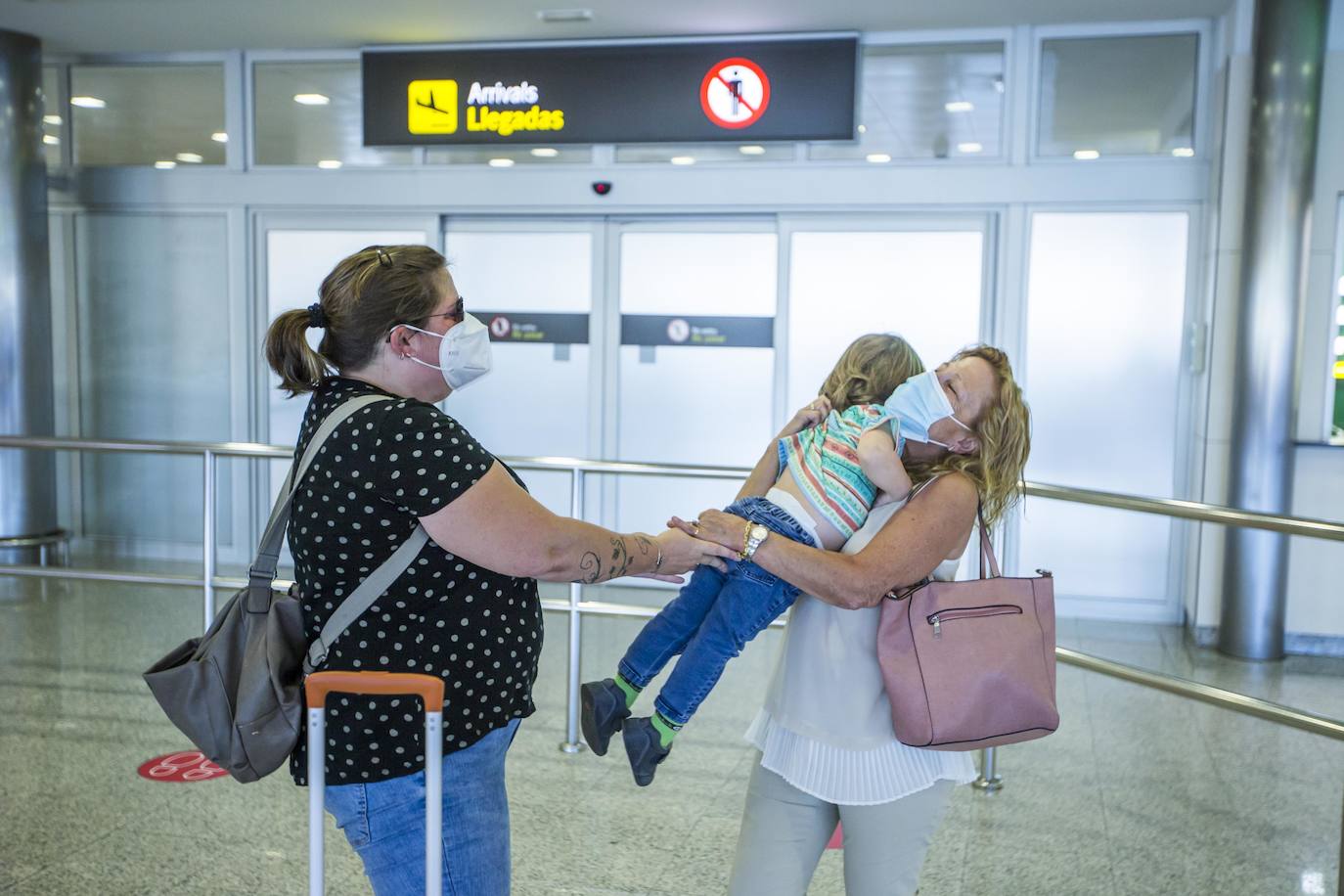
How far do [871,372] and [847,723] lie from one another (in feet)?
2.11

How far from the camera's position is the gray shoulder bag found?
5.89 feet

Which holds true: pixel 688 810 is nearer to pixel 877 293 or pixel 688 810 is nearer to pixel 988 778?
pixel 988 778

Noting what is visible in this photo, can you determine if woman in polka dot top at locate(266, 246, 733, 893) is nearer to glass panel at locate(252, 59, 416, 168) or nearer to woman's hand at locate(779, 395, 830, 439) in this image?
woman's hand at locate(779, 395, 830, 439)

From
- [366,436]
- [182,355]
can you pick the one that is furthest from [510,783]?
[182,355]

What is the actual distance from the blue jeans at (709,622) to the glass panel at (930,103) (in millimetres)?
5194

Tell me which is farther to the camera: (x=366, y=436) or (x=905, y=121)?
(x=905, y=121)

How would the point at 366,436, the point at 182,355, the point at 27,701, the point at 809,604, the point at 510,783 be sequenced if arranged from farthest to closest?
the point at 182,355
the point at 27,701
the point at 510,783
the point at 809,604
the point at 366,436

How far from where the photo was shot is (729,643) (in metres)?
2.05

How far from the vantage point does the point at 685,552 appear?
2.01m

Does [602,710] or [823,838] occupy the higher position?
[602,710]

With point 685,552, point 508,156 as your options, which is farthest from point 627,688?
point 508,156

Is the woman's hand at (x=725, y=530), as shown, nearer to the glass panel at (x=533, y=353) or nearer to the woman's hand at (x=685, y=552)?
the woman's hand at (x=685, y=552)

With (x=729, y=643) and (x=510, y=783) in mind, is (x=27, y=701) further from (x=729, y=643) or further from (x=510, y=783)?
(x=729, y=643)

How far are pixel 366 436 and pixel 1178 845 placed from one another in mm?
2962
